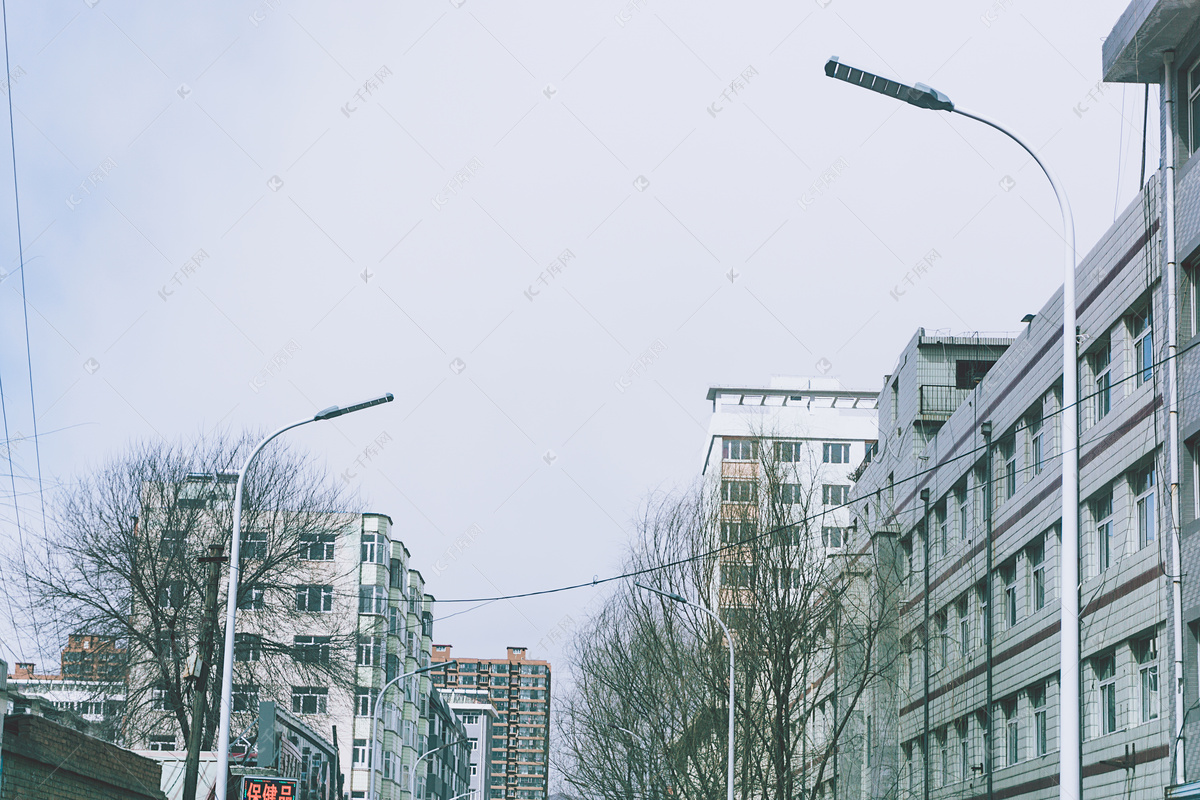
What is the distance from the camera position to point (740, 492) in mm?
35781

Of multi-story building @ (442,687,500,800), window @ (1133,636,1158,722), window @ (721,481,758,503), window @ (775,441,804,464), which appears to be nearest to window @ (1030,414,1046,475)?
window @ (1133,636,1158,722)

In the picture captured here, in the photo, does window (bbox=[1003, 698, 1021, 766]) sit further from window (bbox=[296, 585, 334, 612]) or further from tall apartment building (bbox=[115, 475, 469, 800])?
window (bbox=[296, 585, 334, 612])

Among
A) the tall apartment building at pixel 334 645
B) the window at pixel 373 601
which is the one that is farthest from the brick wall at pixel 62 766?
the window at pixel 373 601

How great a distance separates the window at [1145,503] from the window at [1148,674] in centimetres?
159

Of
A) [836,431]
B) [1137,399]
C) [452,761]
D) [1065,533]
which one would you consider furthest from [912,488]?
[452,761]

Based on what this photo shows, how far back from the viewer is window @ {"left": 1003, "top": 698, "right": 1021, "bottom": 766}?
28.8 meters

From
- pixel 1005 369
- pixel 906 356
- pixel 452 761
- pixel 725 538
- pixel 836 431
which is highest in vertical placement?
pixel 836 431

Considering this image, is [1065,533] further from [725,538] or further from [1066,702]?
[725,538]

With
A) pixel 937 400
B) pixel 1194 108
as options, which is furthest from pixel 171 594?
pixel 1194 108

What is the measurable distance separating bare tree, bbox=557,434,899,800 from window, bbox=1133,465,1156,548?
39.2ft

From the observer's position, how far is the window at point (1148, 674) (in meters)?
21.3

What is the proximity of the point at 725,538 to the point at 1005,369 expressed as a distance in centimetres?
916

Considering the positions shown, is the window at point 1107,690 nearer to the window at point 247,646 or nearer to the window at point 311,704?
the window at point 247,646

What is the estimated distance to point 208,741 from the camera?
36.7 meters
